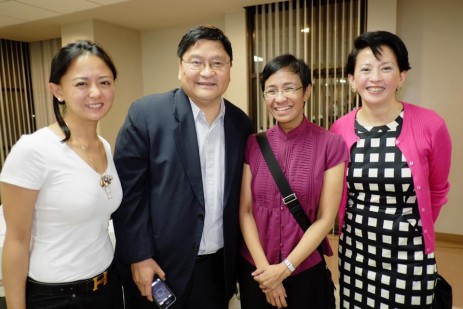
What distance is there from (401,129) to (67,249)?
1.51 meters

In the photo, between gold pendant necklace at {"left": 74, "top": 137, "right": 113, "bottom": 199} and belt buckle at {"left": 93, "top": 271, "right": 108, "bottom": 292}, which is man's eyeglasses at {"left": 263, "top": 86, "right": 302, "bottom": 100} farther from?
belt buckle at {"left": 93, "top": 271, "right": 108, "bottom": 292}

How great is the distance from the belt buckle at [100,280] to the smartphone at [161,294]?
A: 205 mm

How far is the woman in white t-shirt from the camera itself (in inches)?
47.8

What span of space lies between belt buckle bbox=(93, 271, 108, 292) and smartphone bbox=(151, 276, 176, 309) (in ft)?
0.67

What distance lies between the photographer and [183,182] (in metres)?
1.47

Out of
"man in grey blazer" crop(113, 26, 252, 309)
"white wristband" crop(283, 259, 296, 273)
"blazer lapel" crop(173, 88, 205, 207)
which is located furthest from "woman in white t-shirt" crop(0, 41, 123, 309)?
"white wristband" crop(283, 259, 296, 273)

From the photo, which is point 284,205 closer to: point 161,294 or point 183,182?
point 183,182

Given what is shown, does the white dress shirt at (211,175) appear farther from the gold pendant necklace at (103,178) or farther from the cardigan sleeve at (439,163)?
the cardigan sleeve at (439,163)

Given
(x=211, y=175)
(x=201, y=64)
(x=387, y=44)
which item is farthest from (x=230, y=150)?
(x=387, y=44)

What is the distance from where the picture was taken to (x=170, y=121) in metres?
1.50

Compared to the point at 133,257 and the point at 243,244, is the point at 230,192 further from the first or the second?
the point at 133,257

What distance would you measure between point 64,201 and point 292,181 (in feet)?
3.02

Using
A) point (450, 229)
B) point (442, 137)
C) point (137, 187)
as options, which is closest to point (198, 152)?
point (137, 187)

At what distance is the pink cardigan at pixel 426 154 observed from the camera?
5.06 feet
